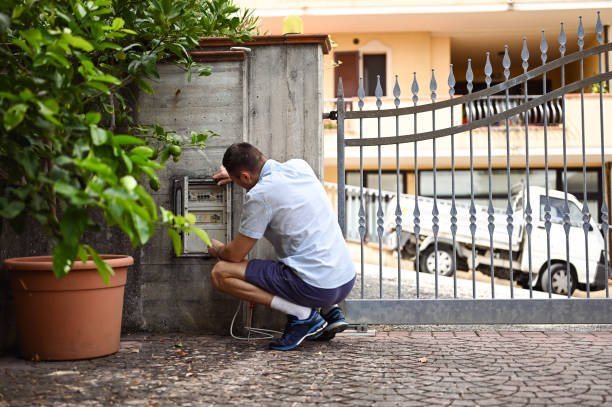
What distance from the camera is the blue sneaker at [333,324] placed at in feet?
16.6

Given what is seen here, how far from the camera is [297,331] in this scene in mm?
4902

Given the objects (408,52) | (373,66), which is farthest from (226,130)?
(408,52)

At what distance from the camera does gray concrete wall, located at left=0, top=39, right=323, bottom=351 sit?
554 cm

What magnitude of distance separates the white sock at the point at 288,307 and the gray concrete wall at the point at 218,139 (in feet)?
1.98

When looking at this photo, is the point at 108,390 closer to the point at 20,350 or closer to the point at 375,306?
the point at 20,350

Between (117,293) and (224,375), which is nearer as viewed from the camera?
(224,375)

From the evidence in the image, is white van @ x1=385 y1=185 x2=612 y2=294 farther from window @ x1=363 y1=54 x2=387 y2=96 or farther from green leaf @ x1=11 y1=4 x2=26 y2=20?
green leaf @ x1=11 y1=4 x2=26 y2=20

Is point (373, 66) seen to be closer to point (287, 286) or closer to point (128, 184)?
point (287, 286)

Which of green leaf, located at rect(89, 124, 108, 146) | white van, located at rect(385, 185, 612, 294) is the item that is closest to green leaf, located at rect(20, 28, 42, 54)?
green leaf, located at rect(89, 124, 108, 146)

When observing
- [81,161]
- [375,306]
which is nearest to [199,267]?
[375,306]

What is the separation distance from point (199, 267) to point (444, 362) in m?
2.00

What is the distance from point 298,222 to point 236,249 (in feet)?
1.45

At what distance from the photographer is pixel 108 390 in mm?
3828

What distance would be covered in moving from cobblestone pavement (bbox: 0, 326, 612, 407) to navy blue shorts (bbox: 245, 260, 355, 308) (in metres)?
0.32
